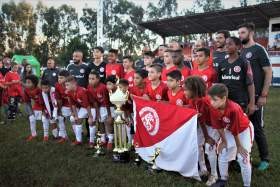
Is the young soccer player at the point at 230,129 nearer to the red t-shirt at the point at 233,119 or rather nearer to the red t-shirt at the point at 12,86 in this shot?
the red t-shirt at the point at 233,119

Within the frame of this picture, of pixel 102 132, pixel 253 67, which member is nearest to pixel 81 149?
pixel 102 132

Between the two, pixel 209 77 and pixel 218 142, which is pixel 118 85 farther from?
pixel 218 142

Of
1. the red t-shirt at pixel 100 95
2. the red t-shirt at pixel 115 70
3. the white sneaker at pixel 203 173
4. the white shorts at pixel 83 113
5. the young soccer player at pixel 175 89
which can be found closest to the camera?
the white sneaker at pixel 203 173

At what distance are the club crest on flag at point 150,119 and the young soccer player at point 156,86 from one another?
0.45 metres

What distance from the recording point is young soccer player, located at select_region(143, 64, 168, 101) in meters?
5.48

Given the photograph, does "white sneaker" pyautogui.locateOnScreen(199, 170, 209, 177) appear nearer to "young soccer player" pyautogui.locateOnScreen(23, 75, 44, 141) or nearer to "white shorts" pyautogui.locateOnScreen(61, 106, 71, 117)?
"white shorts" pyautogui.locateOnScreen(61, 106, 71, 117)

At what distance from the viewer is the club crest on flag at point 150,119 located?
5.07 metres

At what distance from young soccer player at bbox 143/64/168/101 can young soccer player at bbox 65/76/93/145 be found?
1640 millimetres

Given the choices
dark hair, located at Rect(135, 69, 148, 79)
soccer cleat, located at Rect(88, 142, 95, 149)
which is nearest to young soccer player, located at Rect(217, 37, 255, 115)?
dark hair, located at Rect(135, 69, 148, 79)

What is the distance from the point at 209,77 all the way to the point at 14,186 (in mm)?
3310

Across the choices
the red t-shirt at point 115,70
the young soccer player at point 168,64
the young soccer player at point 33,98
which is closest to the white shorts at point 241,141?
the young soccer player at point 168,64

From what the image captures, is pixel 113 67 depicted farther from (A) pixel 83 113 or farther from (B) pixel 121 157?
(B) pixel 121 157

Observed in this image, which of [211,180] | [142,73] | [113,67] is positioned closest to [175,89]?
[142,73]

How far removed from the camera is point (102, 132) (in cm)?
707
